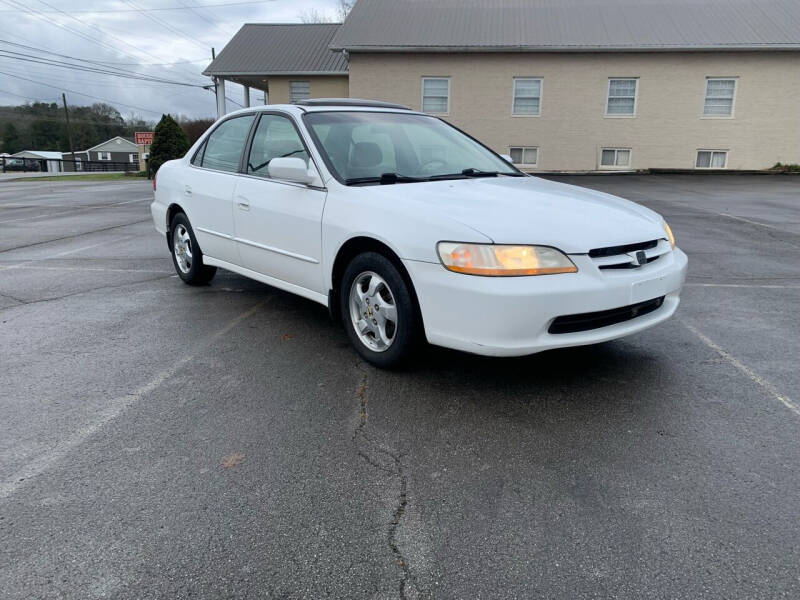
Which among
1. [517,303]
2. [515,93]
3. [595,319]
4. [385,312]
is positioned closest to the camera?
[517,303]

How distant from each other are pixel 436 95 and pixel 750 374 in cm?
2090

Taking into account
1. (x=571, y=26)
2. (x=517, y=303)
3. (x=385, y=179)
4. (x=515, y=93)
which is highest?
(x=571, y=26)

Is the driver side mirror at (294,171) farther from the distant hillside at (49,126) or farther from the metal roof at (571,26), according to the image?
the distant hillside at (49,126)

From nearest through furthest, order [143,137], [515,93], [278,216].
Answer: [278,216]
[515,93]
[143,137]

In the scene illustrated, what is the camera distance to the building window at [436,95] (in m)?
23.0

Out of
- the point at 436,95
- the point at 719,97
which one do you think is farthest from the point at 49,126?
the point at 719,97

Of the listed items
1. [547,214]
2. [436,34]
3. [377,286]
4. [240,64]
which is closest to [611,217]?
[547,214]

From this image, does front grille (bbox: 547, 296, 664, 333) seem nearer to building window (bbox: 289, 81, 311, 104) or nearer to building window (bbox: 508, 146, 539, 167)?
building window (bbox: 508, 146, 539, 167)

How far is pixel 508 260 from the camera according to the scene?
10.6 ft

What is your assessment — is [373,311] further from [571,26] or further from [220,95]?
[220,95]

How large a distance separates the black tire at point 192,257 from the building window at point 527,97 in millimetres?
18975

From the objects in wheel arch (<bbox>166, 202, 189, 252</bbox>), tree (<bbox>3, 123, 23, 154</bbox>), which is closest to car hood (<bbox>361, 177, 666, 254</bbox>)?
wheel arch (<bbox>166, 202, 189, 252</bbox>)

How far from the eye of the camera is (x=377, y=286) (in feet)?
12.6

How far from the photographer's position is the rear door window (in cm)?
529
